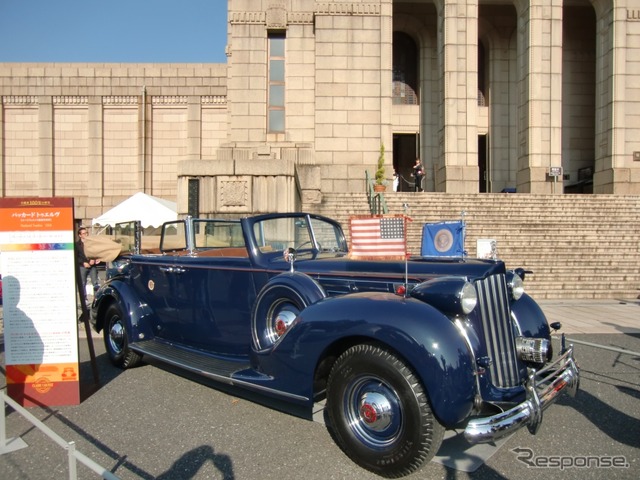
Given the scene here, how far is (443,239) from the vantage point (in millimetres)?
9953

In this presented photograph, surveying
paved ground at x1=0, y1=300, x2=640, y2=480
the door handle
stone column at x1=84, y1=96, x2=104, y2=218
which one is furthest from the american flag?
stone column at x1=84, y1=96, x2=104, y2=218

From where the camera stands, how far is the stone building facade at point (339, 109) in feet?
61.3

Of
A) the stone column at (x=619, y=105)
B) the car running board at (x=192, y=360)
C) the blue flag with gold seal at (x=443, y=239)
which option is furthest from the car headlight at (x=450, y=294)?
the stone column at (x=619, y=105)

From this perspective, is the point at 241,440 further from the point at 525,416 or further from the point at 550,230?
the point at 550,230

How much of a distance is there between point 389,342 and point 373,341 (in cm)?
20

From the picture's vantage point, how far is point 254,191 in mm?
11016

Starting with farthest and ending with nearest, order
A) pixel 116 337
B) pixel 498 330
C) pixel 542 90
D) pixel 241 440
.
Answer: pixel 542 90 → pixel 116 337 → pixel 241 440 → pixel 498 330

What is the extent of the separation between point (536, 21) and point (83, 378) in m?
21.0

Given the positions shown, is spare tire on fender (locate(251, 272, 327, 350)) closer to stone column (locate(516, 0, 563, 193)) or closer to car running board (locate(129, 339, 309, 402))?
car running board (locate(129, 339, 309, 402))

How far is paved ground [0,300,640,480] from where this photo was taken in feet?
10.3

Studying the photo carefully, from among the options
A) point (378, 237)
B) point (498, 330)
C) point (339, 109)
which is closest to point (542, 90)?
point (339, 109)

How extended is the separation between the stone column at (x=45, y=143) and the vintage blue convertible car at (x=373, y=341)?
22.9 m

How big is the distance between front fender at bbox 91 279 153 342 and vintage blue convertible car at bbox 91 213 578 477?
1.42ft

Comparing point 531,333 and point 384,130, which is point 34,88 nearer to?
point 384,130
